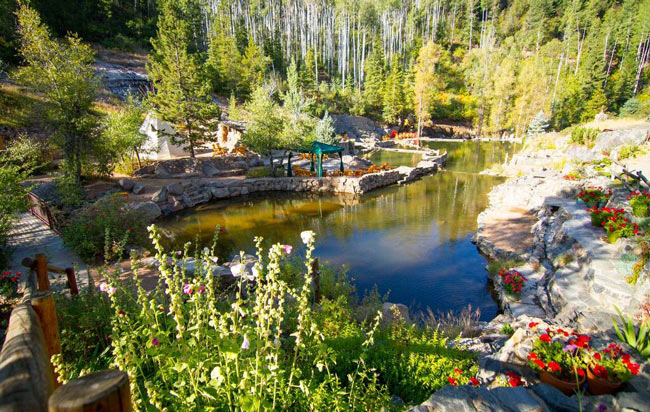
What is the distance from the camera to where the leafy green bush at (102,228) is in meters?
6.88

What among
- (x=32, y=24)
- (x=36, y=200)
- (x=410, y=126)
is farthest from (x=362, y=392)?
(x=410, y=126)

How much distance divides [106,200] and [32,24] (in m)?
7.38

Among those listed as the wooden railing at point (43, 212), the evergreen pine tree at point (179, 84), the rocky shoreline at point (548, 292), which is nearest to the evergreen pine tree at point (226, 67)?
the evergreen pine tree at point (179, 84)

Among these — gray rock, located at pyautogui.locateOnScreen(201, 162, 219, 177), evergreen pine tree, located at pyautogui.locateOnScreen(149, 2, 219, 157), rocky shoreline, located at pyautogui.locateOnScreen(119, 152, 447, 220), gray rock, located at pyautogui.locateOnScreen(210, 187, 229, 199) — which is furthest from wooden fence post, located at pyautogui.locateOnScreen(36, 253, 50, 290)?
evergreen pine tree, located at pyautogui.locateOnScreen(149, 2, 219, 157)

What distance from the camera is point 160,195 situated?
1224cm

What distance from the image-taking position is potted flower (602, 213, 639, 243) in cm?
577

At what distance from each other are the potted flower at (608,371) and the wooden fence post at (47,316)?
12.7 feet

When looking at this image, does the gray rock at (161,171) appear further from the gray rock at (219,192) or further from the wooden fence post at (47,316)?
the wooden fence post at (47,316)

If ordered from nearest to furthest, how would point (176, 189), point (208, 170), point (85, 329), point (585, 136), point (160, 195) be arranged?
point (85, 329), point (160, 195), point (176, 189), point (585, 136), point (208, 170)

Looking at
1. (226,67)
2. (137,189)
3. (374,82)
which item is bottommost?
(137,189)

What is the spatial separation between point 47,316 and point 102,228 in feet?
20.7

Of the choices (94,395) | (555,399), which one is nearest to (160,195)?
(555,399)

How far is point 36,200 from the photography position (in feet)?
29.8

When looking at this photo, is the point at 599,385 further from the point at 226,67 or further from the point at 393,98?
the point at 393,98
